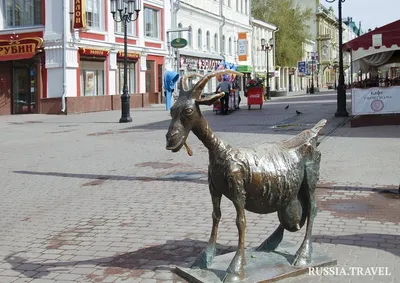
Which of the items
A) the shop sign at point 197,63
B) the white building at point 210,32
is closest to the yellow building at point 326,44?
the white building at point 210,32

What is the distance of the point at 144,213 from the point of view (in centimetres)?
682

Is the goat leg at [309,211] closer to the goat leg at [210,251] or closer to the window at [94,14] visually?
the goat leg at [210,251]

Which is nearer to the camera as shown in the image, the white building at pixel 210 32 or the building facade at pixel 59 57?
the building facade at pixel 59 57

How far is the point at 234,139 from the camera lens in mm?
14094

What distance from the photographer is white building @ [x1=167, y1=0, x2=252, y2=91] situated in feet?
127

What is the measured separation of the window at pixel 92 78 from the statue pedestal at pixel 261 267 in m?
24.5

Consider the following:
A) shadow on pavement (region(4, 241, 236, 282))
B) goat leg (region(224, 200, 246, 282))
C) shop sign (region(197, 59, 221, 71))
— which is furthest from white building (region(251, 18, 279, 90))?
goat leg (region(224, 200, 246, 282))

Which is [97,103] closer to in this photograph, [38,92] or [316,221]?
[38,92]

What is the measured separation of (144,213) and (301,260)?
281 centimetres

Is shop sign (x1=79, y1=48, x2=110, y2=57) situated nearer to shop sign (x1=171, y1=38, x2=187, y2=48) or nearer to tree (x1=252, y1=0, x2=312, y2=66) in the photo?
shop sign (x1=171, y1=38, x2=187, y2=48)

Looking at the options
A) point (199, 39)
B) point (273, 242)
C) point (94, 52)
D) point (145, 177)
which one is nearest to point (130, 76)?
point (94, 52)

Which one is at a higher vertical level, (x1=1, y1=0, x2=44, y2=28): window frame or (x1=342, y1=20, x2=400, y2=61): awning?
(x1=1, y1=0, x2=44, y2=28): window frame

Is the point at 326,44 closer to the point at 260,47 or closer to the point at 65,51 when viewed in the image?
the point at 260,47

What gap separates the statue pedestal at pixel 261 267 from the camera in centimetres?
419
